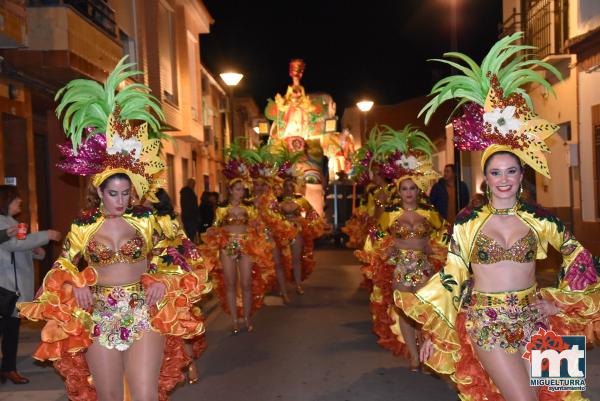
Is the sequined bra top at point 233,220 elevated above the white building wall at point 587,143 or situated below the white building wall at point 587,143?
below

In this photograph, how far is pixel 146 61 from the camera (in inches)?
873

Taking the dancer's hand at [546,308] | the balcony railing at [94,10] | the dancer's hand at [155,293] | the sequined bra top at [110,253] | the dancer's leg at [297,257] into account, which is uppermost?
the balcony railing at [94,10]

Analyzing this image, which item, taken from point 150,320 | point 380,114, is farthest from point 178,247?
point 380,114

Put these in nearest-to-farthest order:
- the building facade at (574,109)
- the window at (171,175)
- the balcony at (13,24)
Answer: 1. the balcony at (13,24)
2. the building facade at (574,109)
3. the window at (171,175)

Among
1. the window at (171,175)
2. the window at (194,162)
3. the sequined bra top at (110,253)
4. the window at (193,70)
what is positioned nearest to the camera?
the sequined bra top at (110,253)

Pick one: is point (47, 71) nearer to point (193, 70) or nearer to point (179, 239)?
point (179, 239)

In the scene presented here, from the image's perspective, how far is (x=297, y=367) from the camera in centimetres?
862

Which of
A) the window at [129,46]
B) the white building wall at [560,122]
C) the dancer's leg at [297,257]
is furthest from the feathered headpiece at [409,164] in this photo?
the window at [129,46]

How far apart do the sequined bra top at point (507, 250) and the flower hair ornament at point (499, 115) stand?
1.61 ft

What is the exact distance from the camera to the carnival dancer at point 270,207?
44.3ft

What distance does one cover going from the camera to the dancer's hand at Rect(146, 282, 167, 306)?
219 inches

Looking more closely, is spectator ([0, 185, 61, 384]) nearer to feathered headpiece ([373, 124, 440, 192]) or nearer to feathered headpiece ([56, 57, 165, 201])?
feathered headpiece ([56, 57, 165, 201])

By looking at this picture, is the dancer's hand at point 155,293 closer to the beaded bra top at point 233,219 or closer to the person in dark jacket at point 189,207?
the beaded bra top at point 233,219

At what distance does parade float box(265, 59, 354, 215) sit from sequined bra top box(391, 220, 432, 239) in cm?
1650
